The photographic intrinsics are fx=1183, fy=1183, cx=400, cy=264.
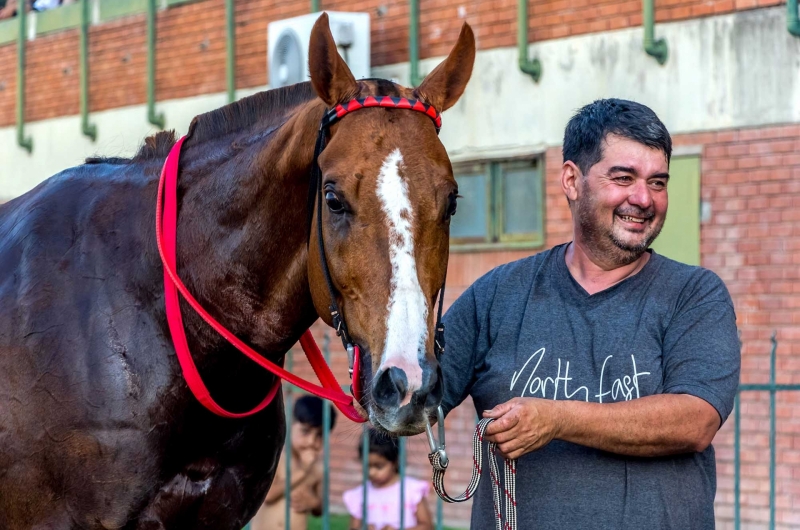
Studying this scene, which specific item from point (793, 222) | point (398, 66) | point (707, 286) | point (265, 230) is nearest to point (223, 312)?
point (265, 230)

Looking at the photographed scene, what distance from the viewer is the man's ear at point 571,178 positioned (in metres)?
3.41

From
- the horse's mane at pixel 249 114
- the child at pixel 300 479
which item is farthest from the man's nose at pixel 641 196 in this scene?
the child at pixel 300 479

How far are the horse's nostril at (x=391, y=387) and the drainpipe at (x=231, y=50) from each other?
9019 millimetres

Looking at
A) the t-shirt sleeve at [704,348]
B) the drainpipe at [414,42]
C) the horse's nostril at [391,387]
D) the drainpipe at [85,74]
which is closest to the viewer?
the horse's nostril at [391,387]

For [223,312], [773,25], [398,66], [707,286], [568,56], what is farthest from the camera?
[398,66]

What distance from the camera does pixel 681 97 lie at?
8.60 meters

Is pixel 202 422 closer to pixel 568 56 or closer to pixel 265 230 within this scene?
pixel 265 230

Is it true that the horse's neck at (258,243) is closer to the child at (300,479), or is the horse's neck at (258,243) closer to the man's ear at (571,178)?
the man's ear at (571,178)

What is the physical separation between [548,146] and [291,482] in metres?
3.79

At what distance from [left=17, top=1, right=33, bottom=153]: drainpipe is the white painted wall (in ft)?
16.9

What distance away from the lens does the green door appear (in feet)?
28.1

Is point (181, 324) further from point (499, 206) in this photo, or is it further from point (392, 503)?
point (499, 206)

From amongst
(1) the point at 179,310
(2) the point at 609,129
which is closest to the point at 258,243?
(1) the point at 179,310

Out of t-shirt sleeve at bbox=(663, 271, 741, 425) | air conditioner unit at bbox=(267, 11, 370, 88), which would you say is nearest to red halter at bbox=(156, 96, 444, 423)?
t-shirt sleeve at bbox=(663, 271, 741, 425)
